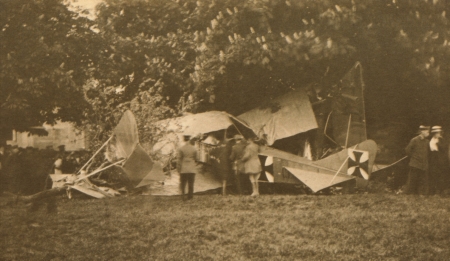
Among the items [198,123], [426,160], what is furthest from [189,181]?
[426,160]

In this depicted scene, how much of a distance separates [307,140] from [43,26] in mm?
5591

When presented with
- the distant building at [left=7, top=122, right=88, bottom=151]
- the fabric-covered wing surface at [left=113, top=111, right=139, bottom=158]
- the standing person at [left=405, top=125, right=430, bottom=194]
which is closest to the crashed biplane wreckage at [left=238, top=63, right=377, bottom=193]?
the standing person at [left=405, top=125, right=430, bottom=194]

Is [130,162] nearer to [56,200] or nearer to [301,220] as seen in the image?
[56,200]

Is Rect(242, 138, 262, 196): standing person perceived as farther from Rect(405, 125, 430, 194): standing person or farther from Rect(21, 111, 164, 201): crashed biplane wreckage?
Rect(405, 125, 430, 194): standing person

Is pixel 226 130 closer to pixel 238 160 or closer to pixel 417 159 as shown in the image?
pixel 238 160

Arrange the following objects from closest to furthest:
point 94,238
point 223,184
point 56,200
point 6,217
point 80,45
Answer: point 94,238 → point 6,217 → point 56,200 → point 80,45 → point 223,184

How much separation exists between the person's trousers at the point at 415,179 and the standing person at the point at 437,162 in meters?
0.15

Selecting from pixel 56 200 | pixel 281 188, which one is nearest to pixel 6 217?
pixel 56 200

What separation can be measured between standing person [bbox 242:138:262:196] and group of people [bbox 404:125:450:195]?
2.59 m

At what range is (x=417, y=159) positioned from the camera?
871 cm

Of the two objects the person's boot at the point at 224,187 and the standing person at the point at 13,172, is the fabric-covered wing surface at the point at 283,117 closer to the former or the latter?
the person's boot at the point at 224,187

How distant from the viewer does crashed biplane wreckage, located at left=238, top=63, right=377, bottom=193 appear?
877 cm

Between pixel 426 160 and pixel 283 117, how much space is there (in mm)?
2988

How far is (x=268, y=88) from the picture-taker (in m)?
9.93
